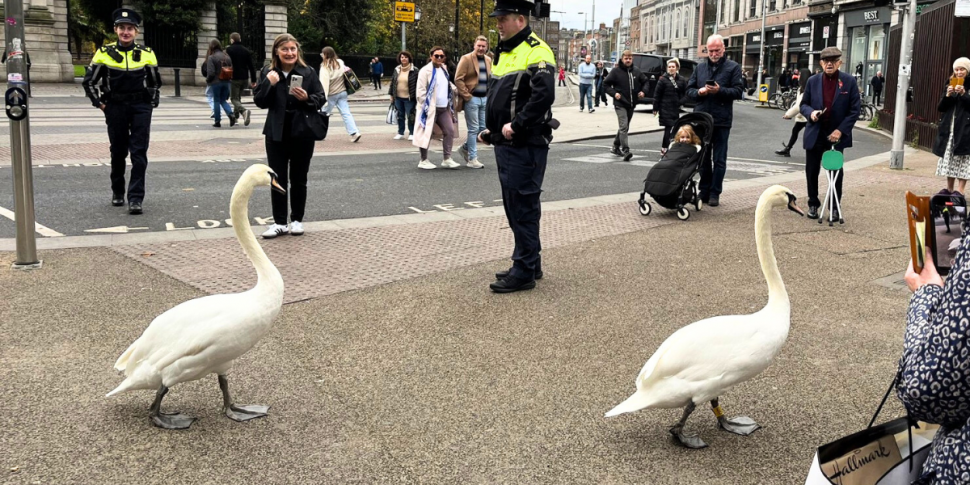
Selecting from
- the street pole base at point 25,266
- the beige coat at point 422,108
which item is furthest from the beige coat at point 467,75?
the street pole base at point 25,266

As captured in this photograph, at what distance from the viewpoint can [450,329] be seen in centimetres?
543

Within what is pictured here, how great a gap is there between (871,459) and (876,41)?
1691 inches

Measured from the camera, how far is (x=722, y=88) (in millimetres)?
10320

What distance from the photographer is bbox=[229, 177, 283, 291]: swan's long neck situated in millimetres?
3900

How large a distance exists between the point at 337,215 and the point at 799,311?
5.37 meters

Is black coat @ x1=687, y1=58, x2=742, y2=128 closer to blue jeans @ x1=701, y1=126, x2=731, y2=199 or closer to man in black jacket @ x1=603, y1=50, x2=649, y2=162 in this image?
blue jeans @ x1=701, y1=126, x2=731, y2=199

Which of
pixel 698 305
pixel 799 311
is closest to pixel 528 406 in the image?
pixel 698 305

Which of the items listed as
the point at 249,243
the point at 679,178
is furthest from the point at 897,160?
the point at 249,243

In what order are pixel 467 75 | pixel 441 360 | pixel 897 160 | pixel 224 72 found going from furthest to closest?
pixel 224 72 < pixel 897 160 < pixel 467 75 < pixel 441 360

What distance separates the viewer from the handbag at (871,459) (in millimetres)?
2332

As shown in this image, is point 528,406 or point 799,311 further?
point 799,311

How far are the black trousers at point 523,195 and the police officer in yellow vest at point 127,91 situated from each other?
179 inches

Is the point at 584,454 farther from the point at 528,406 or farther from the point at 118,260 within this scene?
the point at 118,260

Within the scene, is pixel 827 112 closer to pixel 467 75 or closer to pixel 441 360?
pixel 467 75
